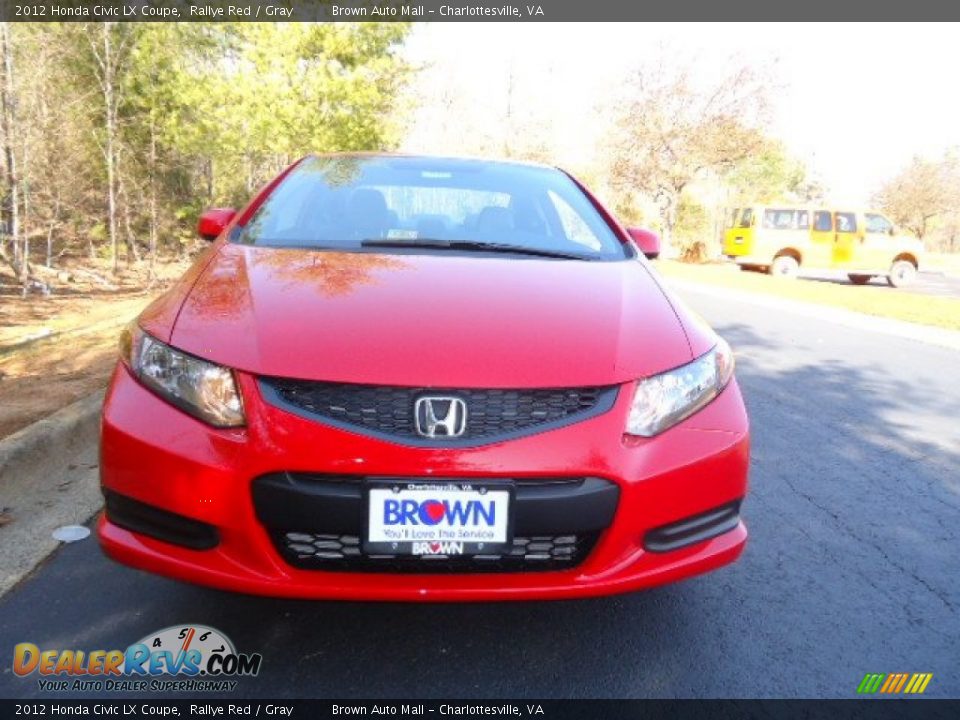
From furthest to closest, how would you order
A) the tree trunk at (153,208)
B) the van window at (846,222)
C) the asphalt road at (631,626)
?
the van window at (846,222) < the tree trunk at (153,208) < the asphalt road at (631,626)

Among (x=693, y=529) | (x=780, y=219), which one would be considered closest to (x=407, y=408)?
(x=693, y=529)

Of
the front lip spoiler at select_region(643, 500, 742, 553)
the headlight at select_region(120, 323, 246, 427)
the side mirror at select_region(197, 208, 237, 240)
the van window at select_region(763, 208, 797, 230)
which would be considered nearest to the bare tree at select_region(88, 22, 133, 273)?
the side mirror at select_region(197, 208, 237, 240)

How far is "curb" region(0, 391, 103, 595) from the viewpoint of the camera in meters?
2.51

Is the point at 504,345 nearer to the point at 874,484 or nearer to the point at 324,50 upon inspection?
the point at 874,484

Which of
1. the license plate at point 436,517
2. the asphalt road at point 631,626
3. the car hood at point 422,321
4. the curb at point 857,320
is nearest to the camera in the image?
the license plate at point 436,517

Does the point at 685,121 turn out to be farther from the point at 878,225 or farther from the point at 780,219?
the point at 878,225

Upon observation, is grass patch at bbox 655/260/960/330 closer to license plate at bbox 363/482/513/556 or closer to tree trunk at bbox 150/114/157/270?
license plate at bbox 363/482/513/556

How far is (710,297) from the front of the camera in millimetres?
12336

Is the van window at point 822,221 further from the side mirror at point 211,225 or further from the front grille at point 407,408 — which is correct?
the front grille at point 407,408

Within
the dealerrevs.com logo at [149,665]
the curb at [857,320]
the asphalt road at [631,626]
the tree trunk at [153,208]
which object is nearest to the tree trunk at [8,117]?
the tree trunk at [153,208]

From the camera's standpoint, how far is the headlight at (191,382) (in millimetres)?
1776

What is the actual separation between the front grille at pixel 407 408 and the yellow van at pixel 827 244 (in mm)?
19693

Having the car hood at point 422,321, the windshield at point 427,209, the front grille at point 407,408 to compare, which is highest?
the windshield at point 427,209

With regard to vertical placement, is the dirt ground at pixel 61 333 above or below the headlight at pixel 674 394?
below
